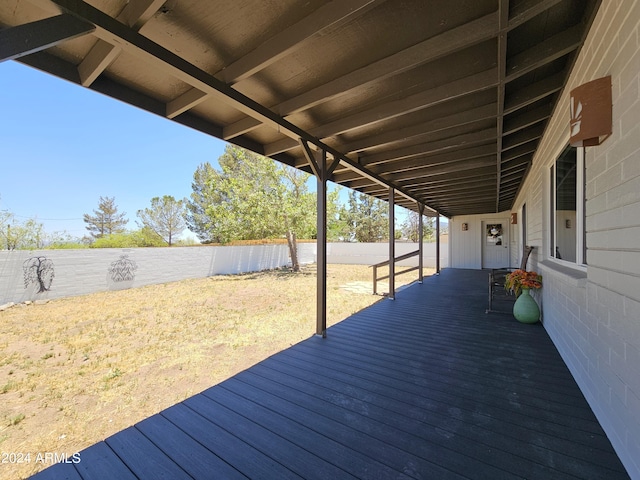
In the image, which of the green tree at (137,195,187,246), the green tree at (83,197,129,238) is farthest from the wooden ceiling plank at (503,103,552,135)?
the green tree at (83,197,129,238)

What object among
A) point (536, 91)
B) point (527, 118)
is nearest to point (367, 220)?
point (527, 118)

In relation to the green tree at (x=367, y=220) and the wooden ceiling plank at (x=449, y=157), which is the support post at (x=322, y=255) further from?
the green tree at (x=367, y=220)

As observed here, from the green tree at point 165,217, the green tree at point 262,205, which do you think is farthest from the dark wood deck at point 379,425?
the green tree at point 165,217

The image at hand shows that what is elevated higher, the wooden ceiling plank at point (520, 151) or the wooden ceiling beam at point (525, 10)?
the wooden ceiling plank at point (520, 151)

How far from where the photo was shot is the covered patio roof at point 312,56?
1.49 metres

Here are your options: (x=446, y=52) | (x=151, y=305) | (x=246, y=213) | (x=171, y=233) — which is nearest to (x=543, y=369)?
(x=446, y=52)

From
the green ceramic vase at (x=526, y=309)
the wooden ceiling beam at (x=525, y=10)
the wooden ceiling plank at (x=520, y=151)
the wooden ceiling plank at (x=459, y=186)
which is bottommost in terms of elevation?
the green ceramic vase at (x=526, y=309)

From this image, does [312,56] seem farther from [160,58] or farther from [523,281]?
[523,281]

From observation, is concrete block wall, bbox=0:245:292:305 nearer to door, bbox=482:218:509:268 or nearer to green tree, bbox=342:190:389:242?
door, bbox=482:218:509:268

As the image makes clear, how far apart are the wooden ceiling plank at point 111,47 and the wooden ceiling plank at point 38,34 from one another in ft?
0.69

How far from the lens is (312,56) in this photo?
1.98 meters

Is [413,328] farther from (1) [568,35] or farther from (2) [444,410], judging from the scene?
(1) [568,35]

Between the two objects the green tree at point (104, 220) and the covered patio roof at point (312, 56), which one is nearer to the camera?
the covered patio roof at point (312, 56)

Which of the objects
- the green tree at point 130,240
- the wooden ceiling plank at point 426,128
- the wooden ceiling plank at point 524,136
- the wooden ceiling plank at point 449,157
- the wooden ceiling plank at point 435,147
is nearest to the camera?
the wooden ceiling plank at point 426,128
